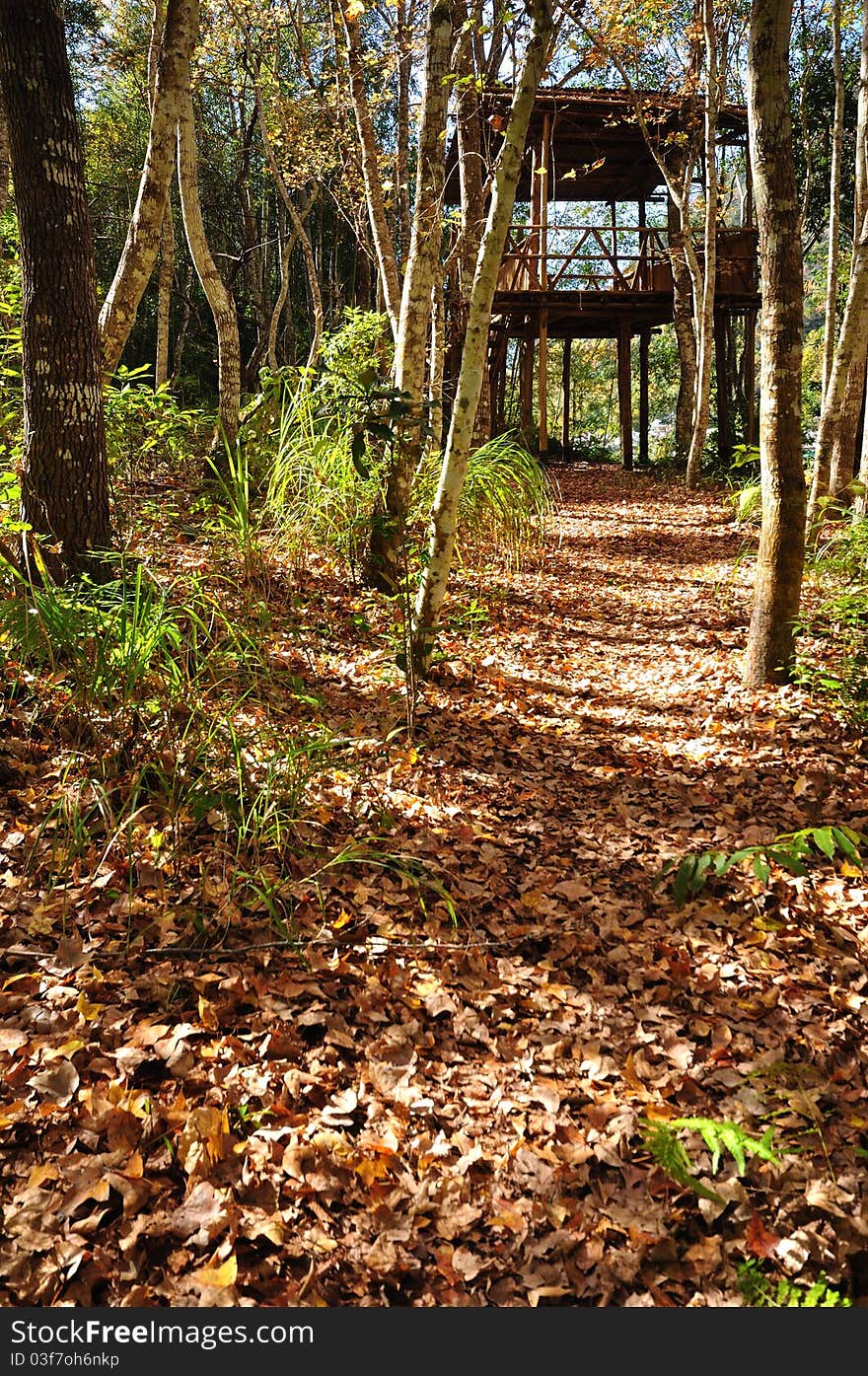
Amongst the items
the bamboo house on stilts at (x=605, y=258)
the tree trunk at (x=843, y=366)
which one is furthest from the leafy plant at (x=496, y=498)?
the bamboo house on stilts at (x=605, y=258)

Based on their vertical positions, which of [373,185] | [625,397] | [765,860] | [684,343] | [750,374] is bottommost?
[765,860]

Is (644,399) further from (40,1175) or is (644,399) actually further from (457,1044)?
(40,1175)

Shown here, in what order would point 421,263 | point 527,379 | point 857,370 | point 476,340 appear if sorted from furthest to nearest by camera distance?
point 527,379, point 857,370, point 421,263, point 476,340

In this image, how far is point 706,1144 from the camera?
220cm

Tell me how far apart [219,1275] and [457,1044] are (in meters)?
0.95

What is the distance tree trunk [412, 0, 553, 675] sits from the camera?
3.99 m

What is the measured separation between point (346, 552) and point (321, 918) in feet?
12.0

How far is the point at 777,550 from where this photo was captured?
4.54m

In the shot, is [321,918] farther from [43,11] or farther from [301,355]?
[301,355]

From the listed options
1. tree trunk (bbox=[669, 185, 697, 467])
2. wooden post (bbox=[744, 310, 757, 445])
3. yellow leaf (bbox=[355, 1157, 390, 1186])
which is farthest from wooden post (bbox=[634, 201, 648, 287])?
yellow leaf (bbox=[355, 1157, 390, 1186])

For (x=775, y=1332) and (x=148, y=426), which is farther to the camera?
(x=148, y=426)

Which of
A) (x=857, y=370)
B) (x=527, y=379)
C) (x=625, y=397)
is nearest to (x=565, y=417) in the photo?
(x=527, y=379)

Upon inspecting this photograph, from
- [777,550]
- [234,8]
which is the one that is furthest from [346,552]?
[234,8]

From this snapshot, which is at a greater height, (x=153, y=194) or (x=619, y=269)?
(x=619, y=269)
